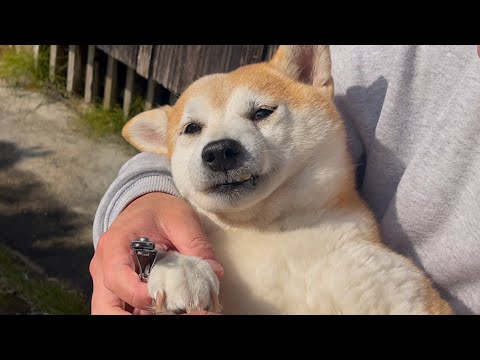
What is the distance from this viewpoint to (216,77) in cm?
207

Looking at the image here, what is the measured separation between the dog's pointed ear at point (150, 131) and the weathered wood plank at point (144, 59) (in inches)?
82.5

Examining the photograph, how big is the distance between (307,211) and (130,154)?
2.76m

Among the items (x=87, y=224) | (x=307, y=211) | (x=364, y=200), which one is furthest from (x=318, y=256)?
(x=87, y=224)

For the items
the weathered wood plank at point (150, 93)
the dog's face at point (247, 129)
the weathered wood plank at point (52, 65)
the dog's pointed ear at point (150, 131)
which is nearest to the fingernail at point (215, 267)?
the dog's face at point (247, 129)

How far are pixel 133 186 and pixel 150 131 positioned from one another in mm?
373

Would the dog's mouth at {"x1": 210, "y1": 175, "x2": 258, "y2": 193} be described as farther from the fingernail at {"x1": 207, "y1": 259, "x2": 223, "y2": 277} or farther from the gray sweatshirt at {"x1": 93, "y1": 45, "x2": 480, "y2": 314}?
the fingernail at {"x1": 207, "y1": 259, "x2": 223, "y2": 277}

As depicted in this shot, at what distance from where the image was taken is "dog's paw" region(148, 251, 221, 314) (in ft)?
4.34

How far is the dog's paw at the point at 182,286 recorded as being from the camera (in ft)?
4.34

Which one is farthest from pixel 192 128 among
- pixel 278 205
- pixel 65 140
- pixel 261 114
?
pixel 65 140

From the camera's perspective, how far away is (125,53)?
4.43m

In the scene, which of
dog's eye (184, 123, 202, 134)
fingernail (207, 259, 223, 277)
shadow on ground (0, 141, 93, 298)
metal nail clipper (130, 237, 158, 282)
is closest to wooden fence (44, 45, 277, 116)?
shadow on ground (0, 141, 93, 298)

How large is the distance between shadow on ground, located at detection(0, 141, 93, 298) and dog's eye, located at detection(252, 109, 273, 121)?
193 cm

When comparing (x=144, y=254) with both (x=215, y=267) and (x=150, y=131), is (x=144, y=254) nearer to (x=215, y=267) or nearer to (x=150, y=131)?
(x=215, y=267)
